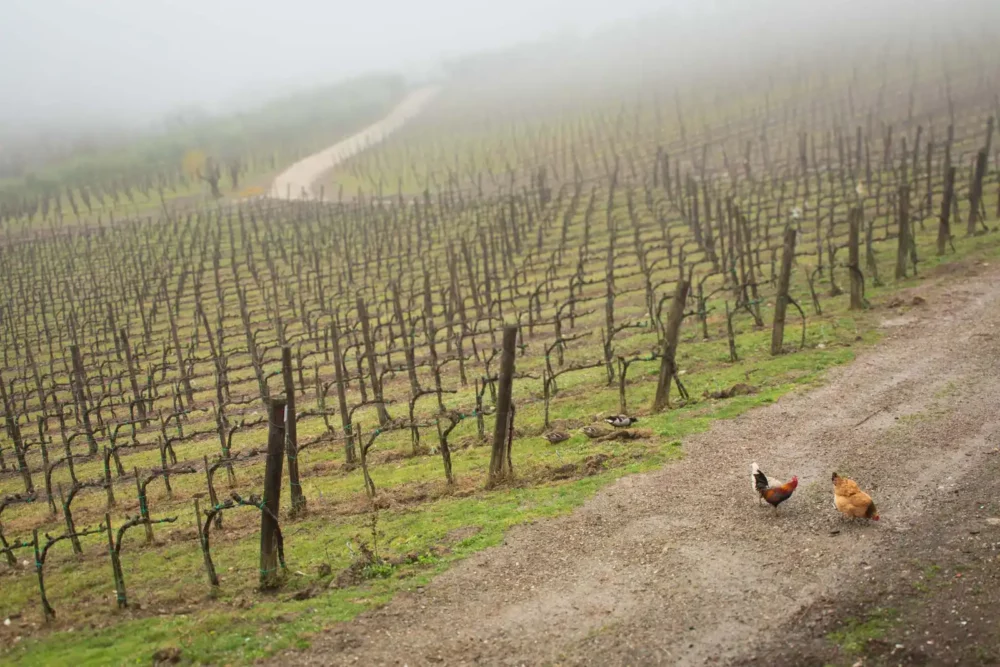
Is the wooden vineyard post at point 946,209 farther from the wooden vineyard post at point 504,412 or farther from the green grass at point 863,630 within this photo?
the green grass at point 863,630

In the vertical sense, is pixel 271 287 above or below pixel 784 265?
below

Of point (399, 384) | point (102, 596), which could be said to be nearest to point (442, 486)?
point (102, 596)

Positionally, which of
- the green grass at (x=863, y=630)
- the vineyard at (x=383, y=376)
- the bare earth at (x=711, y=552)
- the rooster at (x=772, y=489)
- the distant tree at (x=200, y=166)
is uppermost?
the distant tree at (x=200, y=166)

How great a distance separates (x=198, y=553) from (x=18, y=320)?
4049 cm

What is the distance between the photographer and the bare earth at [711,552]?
10.2 meters

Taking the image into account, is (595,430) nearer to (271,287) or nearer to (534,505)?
(534,505)

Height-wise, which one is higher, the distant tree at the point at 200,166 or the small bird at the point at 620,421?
the distant tree at the point at 200,166

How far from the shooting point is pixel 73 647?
467 inches

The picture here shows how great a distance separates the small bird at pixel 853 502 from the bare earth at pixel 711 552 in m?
0.21

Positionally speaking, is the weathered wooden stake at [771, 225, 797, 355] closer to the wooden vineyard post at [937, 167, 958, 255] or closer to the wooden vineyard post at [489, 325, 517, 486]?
the wooden vineyard post at [489, 325, 517, 486]

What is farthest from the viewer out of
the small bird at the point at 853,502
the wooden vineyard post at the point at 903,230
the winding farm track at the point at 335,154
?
the winding farm track at the point at 335,154

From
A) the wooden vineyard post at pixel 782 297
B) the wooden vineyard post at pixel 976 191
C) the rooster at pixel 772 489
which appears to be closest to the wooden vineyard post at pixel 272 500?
the rooster at pixel 772 489

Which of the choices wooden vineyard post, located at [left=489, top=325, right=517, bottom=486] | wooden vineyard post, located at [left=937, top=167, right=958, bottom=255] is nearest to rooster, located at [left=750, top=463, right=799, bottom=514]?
wooden vineyard post, located at [left=489, top=325, right=517, bottom=486]

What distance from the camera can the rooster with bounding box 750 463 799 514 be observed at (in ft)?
40.9
